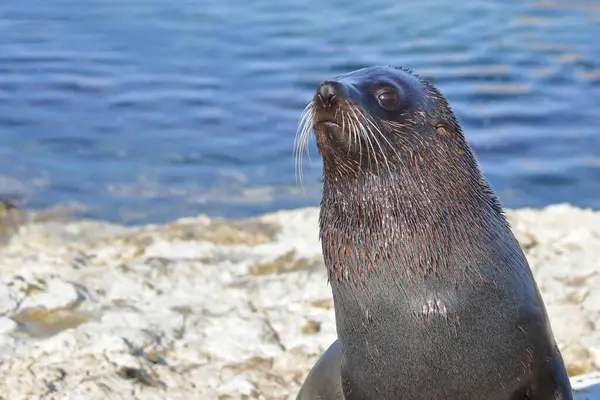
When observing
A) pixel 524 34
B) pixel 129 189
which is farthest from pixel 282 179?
pixel 524 34

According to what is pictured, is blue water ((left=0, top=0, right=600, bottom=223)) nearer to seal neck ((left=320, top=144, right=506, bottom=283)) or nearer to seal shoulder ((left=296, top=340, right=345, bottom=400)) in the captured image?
seal shoulder ((left=296, top=340, right=345, bottom=400))

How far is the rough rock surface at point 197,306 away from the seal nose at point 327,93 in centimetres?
187

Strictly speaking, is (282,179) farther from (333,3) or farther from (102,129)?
(333,3)

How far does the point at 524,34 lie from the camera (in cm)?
1469

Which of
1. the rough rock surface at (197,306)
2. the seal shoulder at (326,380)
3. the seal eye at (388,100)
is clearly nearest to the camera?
the seal eye at (388,100)

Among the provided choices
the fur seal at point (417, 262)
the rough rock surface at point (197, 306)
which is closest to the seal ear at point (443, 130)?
the fur seal at point (417, 262)

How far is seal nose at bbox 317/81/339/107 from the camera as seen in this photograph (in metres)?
4.20

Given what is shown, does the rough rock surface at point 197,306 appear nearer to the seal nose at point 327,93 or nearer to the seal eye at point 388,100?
the seal eye at point 388,100

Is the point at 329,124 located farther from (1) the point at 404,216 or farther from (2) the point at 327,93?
(1) the point at 404,216

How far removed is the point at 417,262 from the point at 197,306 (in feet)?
8.19

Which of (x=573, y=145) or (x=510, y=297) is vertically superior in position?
(x=510, y=297)

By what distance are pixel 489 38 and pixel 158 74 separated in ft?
14.3

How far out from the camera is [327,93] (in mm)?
4203

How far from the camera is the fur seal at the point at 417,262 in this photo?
416 cm
